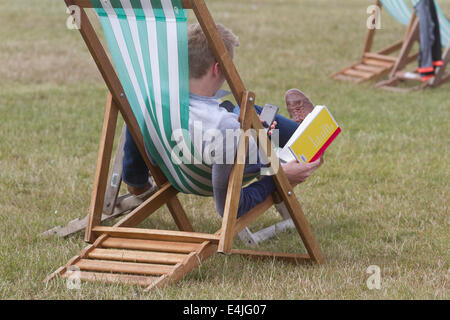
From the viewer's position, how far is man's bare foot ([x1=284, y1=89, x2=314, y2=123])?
144 inches

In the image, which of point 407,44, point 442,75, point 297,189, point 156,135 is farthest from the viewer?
point 407,44

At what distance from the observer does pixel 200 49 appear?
121 inches

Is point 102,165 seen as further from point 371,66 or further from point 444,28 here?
point 371,66

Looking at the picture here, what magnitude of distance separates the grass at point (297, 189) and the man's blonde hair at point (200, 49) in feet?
3.04

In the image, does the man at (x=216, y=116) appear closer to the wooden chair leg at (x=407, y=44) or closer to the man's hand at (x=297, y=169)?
the man's hand at (x=297, y=169)

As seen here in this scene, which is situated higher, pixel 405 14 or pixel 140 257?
pixel 140 257

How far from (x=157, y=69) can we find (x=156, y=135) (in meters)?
0.36

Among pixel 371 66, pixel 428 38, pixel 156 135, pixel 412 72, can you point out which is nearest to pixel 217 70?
pixel 156 135

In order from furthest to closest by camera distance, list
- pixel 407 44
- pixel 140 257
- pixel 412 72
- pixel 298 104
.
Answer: pixel 407 44 → pixel 412 72 → pixel 298 104 → pixel 140 257

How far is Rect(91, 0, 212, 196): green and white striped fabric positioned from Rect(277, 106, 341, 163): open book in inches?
16.4

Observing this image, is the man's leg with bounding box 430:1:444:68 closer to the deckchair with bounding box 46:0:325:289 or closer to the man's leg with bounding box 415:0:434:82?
the man's leg with bounding box 415:0:434:82

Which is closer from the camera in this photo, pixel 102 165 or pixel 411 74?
pixel 102 165

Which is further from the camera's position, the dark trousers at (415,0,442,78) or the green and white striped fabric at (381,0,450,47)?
the green and white striped fabric at (381,0,450,47)

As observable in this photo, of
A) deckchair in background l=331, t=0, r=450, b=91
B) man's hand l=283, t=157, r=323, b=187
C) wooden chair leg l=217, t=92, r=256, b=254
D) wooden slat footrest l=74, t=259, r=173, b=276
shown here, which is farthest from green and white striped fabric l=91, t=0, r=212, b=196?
deckchair in background l=331, t=0, r=450, b=91
